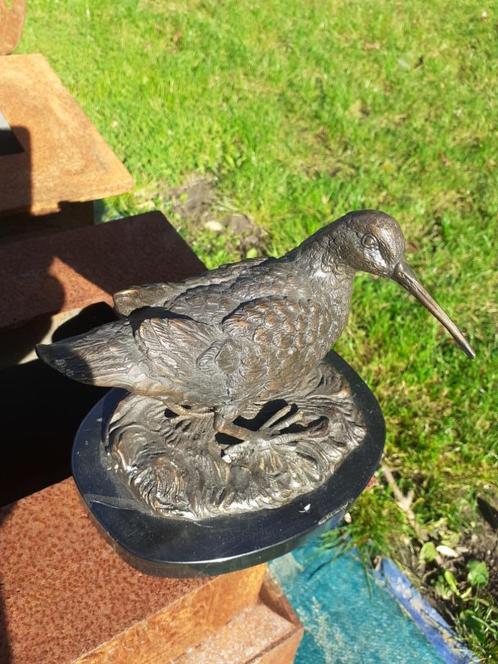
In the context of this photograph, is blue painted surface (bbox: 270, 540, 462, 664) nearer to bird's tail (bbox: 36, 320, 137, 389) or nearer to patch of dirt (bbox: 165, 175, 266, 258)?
bird's tail (bbox: 36, 320, 137, 389)

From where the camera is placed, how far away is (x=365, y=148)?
484 cm

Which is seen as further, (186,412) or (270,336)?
(186,412)

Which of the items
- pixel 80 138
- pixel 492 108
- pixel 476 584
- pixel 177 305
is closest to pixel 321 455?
pixel 177 305

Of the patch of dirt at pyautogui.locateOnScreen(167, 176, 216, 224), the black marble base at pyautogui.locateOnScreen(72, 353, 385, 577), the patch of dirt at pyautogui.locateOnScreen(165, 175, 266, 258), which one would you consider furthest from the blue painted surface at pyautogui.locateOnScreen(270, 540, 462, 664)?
the patch of dirt at pyautogui.locateOnScreen(167, 176, 216, 224)

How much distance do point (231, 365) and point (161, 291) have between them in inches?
12.6

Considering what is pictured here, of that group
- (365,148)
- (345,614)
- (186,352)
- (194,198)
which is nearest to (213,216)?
(194,198)

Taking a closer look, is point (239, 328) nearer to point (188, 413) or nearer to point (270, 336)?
point (270, 336)

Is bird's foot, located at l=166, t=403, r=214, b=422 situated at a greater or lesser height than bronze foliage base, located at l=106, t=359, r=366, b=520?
greater

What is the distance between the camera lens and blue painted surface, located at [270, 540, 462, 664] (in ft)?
8.93

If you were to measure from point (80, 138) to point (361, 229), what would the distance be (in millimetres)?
2089

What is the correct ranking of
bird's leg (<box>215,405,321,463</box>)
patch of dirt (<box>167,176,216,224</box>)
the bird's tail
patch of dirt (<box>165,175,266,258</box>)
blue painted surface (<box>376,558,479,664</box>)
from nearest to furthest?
the bird's tail
bird's leg (<box>215,405,321,463</box>)
blue painted surface (<box>376,558,479,664</box>)
patch of dirt (<box>165,175,266,258</box>)
patch of dirt (<box>167,176,216,224</box>)

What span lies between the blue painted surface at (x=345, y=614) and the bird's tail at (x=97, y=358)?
1.59m

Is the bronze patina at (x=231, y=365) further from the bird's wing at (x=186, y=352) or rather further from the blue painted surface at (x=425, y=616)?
the blue painted surface at (x=425, y=616)

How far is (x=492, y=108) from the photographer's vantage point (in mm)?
5262
